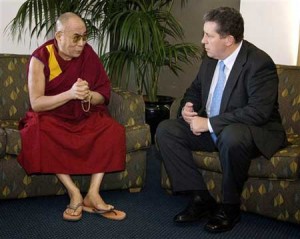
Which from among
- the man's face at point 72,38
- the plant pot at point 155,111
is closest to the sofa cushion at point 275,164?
the man's face at point 72,38

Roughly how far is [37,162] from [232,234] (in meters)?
0.99

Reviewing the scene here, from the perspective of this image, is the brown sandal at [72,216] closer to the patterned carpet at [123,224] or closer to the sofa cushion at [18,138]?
the patterned carpet at [123,224]

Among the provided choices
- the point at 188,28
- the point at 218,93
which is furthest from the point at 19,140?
the point at 188,28

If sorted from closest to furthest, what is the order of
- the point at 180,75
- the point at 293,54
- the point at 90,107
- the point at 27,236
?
the point at 27,236 → the point at 90,107 → the point at 293,54 → the point at 180,75

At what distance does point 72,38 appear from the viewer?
2367 mm

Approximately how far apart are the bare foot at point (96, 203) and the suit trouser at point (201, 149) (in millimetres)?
350

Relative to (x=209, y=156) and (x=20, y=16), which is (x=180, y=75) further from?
(x=209, y=156)

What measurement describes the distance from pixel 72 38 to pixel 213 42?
27.8 inches

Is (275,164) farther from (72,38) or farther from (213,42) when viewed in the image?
(72,38)

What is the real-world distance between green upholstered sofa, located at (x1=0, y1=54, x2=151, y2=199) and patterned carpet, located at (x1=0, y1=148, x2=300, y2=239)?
0.27ft

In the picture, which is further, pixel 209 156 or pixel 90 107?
pixel 90 107

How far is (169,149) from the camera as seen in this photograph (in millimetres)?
2301

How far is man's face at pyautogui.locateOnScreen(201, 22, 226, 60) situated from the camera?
2252 mm

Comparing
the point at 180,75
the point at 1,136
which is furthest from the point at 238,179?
the point at 180,75
